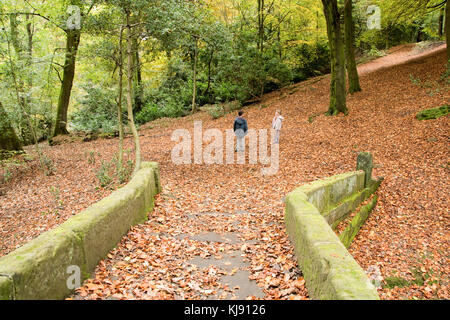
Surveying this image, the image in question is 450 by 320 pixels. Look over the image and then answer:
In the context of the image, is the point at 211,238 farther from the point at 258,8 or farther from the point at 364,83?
the point at 258,8

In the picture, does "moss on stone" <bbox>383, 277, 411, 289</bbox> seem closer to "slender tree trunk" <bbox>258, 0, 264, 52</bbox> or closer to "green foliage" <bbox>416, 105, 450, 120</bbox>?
"green foliage" <bbox>416, 105, 450, 120</bbox>

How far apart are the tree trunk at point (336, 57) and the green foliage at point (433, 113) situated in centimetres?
339

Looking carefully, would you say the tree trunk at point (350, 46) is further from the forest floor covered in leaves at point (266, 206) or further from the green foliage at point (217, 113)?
the green foliage at point (217, 113)

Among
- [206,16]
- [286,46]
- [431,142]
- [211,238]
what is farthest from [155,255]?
[286,46]

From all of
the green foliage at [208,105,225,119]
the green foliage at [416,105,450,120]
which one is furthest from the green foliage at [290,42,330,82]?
the green foliage at [416,105,450,120]

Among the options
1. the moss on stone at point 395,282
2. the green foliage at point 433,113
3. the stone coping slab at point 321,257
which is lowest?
the moss on stone at point 395,282

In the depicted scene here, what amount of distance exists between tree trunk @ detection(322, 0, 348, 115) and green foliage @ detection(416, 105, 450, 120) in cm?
339

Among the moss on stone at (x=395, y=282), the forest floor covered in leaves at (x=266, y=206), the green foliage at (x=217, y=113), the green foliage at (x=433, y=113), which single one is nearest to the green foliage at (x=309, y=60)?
the green foliage at (x=217, y=113)

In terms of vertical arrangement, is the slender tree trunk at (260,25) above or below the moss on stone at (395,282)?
above

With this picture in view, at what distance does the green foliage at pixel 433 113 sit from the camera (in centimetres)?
1242

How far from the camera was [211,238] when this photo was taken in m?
5.82

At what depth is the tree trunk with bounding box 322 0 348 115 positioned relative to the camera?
14594 millimetres

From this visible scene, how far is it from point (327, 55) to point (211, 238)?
25.5 m

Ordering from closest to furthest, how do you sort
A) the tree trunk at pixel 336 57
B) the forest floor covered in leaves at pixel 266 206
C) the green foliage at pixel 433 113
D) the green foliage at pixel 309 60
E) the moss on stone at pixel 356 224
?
the forest floor covered in leaves at pixel 266 206 < the moss on stone at pixel 356 224 < the green foliage at pixel 433 113 < the tree trunk at pixel 336 57 < the green foliage at pixel 309 60
